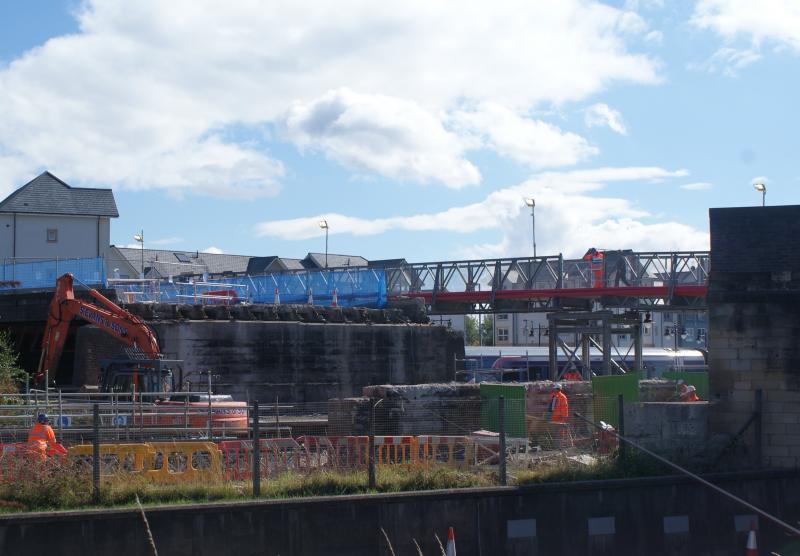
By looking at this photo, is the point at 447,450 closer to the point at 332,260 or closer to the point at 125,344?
the point at 125,344

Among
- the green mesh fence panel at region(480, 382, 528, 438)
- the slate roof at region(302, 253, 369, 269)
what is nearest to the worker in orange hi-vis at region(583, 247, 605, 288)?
the green mesh fence panel at region(480, 382, 528, 438)

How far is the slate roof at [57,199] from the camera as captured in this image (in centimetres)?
5897

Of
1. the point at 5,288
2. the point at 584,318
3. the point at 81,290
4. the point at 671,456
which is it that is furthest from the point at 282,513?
the point at 5,288

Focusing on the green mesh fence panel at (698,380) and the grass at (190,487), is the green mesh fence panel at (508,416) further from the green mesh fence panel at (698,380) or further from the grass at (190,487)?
the green mesh fence panel at (698,380)

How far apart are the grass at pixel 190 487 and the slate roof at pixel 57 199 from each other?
4911 centimetres

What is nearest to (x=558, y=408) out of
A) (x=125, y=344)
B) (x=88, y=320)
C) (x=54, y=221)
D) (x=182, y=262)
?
(x=125, y=344)

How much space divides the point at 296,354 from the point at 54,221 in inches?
1269

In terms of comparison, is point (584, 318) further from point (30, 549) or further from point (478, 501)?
point (30, 549)

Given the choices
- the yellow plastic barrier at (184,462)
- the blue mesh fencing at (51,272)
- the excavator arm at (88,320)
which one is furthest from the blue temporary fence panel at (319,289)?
the yellow plastic barrier at (184,462)

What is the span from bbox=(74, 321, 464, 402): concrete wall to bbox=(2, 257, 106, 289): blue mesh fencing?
7.38 m

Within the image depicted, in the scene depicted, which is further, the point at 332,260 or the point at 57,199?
the point at 332,260

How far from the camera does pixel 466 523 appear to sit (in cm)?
1397

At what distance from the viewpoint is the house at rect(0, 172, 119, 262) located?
58.8m

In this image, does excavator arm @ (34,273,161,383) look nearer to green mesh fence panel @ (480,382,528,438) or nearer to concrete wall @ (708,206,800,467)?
green mesh fence panel @ (480,382,528,438)
